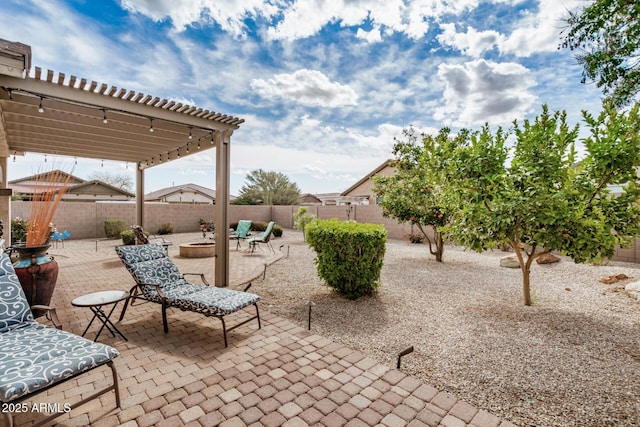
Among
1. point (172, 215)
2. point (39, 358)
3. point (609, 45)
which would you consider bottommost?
point (39, 358)

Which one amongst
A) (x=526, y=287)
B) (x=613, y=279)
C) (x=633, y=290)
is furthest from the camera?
(x=613, y=279)

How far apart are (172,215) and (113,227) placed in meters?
3.07

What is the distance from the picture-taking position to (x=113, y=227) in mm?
12023

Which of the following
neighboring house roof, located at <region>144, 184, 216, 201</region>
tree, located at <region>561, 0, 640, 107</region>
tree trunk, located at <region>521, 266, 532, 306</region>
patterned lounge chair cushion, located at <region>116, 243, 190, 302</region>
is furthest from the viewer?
neighboring house roof, located at <region>144, 184, 216, 201</region>

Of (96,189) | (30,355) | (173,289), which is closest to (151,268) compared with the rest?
(173,289)

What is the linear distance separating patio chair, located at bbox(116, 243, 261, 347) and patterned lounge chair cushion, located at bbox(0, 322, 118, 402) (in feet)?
3.46

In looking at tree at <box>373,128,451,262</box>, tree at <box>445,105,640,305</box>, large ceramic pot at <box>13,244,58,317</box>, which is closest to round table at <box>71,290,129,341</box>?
large ceramic pot at <box>13,244,58,317</box>

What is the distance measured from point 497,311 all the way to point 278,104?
9.13 m

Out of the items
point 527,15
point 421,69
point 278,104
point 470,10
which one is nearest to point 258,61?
point 278,104

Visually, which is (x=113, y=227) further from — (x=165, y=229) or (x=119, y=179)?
(x=119, y=179)

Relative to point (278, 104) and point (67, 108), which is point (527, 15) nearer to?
point (278, 104)

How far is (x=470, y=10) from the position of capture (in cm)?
605

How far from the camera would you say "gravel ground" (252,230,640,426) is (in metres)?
2.25

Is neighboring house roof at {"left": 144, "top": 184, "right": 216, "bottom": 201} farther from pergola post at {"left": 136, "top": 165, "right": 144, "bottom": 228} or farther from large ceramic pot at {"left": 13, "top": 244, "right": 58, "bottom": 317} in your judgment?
large ceramic pot at {"left": 13, "top": 244, "right": 58, "bottom": 317}
